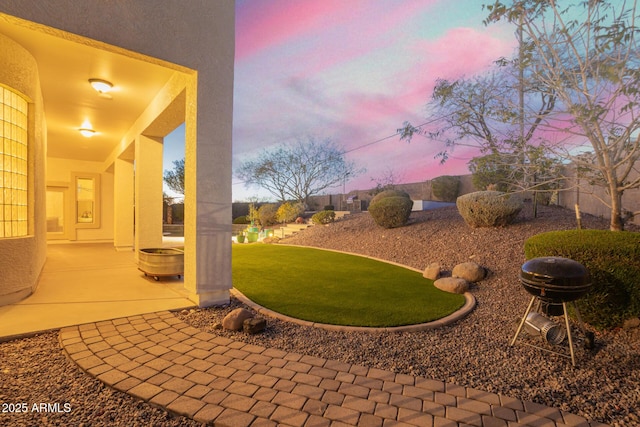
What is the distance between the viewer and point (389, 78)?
51.5 ft

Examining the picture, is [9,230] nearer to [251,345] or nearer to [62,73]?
[62,73]

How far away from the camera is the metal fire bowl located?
2961mm

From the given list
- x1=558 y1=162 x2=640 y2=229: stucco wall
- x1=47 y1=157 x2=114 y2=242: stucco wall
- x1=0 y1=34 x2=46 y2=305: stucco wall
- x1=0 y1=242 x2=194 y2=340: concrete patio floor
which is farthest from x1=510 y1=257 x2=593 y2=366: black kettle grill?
x1=47 y1=157 x2=114 y2=242: stucco wall

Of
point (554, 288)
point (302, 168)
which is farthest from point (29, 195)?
point (302, 168)

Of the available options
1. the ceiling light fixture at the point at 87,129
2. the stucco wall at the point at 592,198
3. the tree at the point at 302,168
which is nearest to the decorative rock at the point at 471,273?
the stucco wall at the point at 592,198

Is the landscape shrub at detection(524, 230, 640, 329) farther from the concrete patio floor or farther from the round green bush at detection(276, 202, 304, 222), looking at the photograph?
the round green bush at detection(276, 202, 304, 222)

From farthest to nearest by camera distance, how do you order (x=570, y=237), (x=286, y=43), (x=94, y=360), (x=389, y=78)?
(x=389, y=78) < (x=286, y=43) < (x=570, y=237) < (x=94, y=360)

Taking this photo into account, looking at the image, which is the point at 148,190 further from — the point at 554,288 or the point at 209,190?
the point at 554,288

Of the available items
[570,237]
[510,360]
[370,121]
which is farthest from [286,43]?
[510,360]

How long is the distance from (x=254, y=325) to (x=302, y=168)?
71.2 feet

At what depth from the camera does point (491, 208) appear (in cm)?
816

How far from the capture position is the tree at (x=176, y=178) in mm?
25719

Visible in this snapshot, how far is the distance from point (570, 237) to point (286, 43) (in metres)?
13.8

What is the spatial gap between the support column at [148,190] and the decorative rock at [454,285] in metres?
6.89
